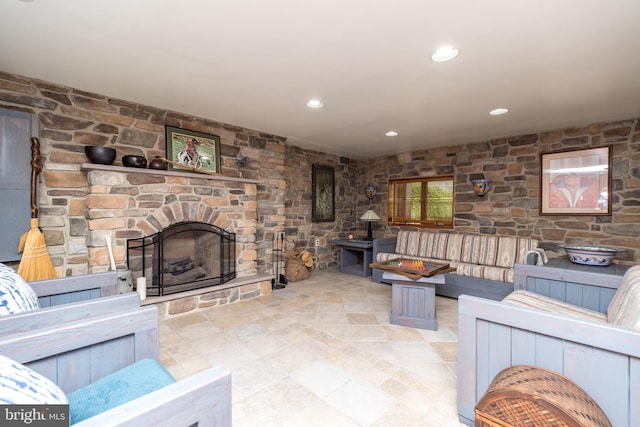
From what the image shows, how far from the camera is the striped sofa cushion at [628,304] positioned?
1290mm

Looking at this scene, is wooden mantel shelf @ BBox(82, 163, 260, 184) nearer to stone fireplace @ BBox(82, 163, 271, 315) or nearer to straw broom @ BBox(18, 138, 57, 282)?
stone fireplace @ BBox(82, 163, 271, 315)

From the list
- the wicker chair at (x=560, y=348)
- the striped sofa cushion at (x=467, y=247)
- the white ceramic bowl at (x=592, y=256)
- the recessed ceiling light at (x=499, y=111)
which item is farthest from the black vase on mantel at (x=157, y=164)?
the white ceramic bowl at (x=592, y=256)

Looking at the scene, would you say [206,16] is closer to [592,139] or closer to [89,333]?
[89,333]

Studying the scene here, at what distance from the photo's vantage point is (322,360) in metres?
2.09

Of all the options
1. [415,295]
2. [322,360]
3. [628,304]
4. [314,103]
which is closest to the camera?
[628,304]

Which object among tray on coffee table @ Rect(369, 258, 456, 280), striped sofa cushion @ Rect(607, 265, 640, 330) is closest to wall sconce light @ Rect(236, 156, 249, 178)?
tray on coffee table @ Rect(369, 258, 456, 280)

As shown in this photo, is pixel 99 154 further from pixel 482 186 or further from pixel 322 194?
pixel 482 186

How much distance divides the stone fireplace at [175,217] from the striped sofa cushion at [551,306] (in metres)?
2.79

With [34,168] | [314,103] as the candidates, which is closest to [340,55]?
[314,103]

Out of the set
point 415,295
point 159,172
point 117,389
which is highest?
point 159,172

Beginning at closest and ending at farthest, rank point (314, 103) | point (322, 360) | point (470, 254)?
point (322, 360)
point (314, 103)
point (470, 254)

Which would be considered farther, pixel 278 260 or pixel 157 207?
pixel 278 260

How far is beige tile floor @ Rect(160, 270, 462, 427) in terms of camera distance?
61.7 inches

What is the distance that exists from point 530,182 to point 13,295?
5150 millimetres
